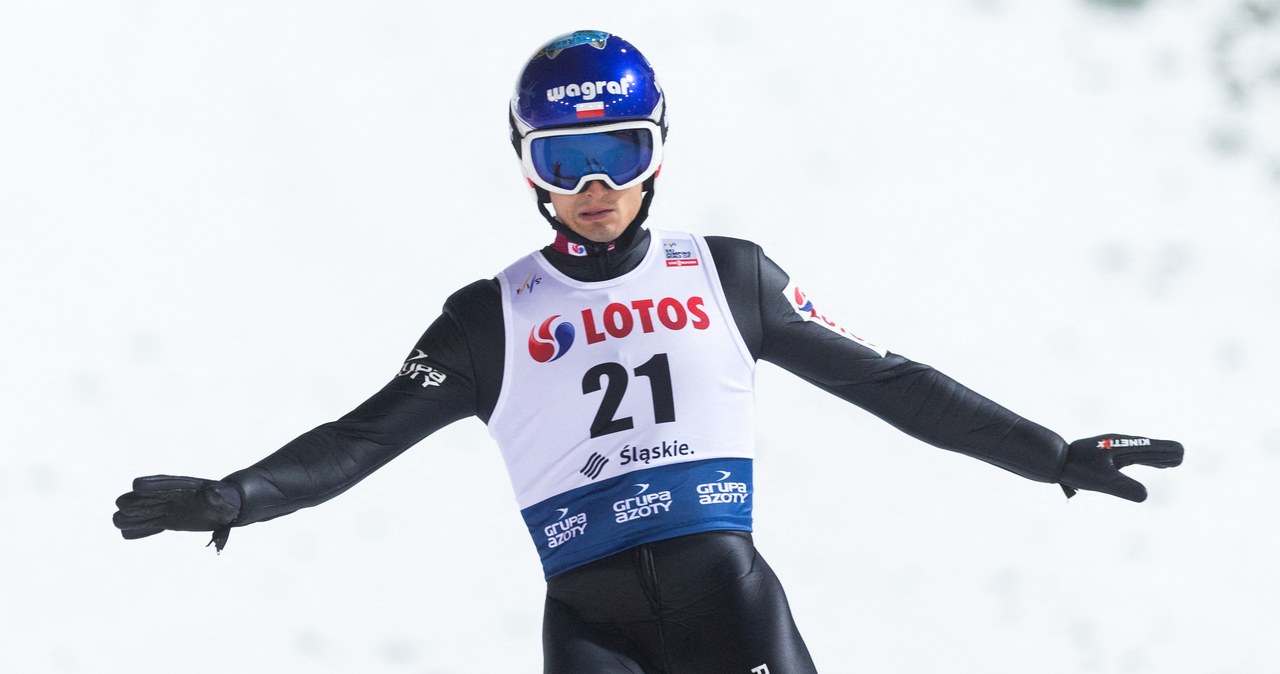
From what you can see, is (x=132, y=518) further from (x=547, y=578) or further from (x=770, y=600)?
(x=770, y=600)

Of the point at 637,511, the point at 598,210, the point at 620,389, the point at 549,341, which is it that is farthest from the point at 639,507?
the point at 598,210

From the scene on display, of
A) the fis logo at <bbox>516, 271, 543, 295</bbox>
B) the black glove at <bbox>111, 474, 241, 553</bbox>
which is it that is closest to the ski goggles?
the fis logo at <bbox>516, 271, 543, 295</bbox>

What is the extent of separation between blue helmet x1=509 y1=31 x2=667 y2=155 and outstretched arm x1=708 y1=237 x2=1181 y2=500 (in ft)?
1.22

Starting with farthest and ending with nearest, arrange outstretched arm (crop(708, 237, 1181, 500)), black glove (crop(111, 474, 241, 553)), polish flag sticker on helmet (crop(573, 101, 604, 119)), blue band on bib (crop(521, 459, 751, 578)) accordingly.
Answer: outstretched arm (crop(708, 237, 1181, 500)) → polish flag sticker on helmet (crop(573, 101, 604, 119)) → blue band on bib (crop(521, 459, 751, 578)) → black glove (crop(111, 474, 241, 553))

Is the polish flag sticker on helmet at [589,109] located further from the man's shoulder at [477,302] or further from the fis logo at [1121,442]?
the fis logo at [1121,442]

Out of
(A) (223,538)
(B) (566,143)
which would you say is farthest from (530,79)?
(A) (223,538)

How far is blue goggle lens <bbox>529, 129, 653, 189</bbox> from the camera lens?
3.81 m

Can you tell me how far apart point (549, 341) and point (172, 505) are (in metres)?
0.84

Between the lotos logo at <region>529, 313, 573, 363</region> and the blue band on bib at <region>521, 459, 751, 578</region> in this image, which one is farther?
the lotos logo at <region>529, 313, 573, 363</region>

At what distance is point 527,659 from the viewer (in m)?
5.26

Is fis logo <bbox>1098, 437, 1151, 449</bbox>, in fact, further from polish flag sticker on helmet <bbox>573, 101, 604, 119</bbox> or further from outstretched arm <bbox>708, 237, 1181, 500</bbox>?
polish flag sticker on helmet <bbox>573, 101, 604, 119</bbox>

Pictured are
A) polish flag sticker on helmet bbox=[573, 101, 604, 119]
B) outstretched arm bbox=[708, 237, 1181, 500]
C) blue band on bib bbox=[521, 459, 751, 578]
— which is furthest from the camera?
outstretched arm bbox=[708, 237, 1181, 500]

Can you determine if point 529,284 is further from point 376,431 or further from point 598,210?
point 376,431

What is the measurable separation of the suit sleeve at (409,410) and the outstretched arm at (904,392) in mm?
542
